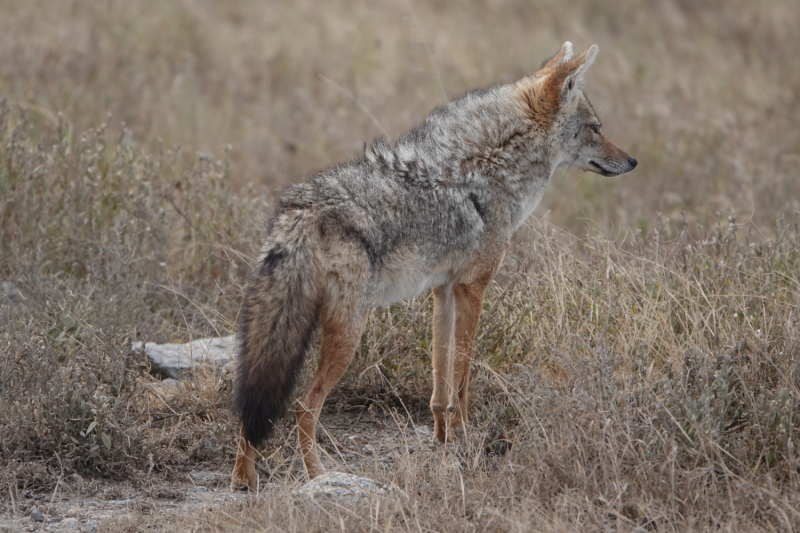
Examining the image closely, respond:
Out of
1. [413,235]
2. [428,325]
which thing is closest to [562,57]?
[413,235]

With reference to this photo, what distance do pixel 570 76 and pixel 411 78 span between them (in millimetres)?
8339

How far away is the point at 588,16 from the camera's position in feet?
55.2

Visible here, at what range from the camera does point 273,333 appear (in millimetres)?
4250

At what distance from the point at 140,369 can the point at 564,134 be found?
9.93ft

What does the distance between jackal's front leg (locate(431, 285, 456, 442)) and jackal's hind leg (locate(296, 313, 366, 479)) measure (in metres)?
0.81

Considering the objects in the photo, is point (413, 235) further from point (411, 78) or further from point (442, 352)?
point (411, 78)

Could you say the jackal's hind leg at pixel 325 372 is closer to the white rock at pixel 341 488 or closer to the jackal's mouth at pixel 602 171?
the white rock at pixel 341 488

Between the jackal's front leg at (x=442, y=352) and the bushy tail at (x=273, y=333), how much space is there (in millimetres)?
1075

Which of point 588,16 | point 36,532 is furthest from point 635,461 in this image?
point 588,16

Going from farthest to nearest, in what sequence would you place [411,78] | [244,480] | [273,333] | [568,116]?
1. [411,78]
2. [568,116]
3. [244,480]
4. [273,333]

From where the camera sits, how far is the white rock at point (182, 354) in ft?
18.8

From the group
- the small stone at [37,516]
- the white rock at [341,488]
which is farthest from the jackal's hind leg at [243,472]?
the small stone at [37,516]

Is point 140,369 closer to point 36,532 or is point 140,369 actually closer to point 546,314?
point 36,532

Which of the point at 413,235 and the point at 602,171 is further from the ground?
the point at 602,171
